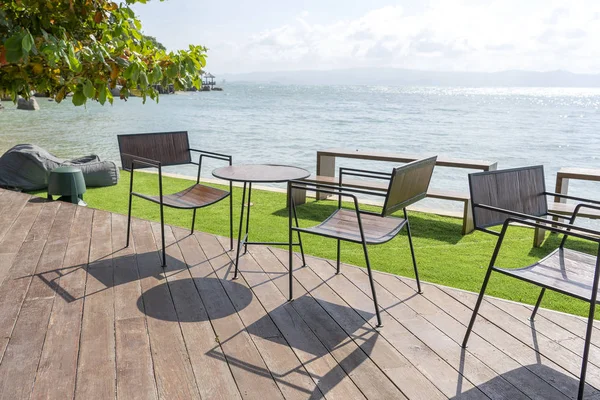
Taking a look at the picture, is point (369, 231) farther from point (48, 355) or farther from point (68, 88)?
point (68, 88)

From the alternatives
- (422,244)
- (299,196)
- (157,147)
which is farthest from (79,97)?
(299,196)

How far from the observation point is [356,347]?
2.51 meters

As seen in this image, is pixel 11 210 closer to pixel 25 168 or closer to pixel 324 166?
pixel 25 168

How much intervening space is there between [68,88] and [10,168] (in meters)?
6.21

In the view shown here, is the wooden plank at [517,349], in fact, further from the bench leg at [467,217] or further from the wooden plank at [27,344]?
the bench leg at [467,217]

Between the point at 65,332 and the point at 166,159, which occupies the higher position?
Result: the point at 166,159

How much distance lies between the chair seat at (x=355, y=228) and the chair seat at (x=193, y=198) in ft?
3.11

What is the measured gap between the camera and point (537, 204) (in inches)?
117

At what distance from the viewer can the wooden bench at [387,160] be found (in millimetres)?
5176

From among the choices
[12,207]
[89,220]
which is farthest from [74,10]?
[12,207]

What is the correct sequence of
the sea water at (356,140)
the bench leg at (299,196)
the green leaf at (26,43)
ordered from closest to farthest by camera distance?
1. the green leaf at (26,43)
2. the bench leg at (299,196)
3. the sea water at (356,140)

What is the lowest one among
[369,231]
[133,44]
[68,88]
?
[369,231]

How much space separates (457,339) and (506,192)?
0.80m

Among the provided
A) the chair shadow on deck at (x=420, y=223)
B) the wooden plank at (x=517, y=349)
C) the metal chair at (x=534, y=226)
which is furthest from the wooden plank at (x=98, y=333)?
the chair shadow on deck at (x=420, y=223)
